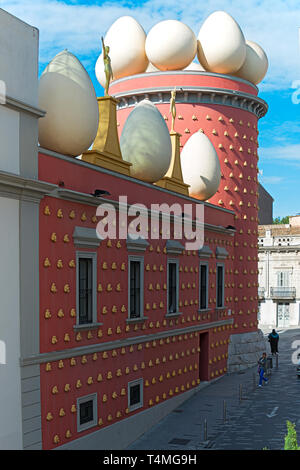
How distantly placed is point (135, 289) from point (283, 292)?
33635mm

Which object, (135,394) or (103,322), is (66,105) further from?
(135,394)

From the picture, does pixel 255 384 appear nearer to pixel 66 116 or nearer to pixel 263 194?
pixel 66 116

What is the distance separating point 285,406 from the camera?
1928 cm

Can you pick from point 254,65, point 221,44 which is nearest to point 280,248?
point 254,65

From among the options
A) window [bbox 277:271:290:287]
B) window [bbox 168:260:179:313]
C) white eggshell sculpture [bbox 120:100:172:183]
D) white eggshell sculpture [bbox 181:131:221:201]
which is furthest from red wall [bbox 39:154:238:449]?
window [bbox 277:271:290:287]

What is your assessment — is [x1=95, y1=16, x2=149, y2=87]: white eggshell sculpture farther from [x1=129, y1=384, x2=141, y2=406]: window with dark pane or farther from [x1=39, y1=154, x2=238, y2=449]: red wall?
[x1=129, y1=384, x2=141, y2=406]: window with dark pane

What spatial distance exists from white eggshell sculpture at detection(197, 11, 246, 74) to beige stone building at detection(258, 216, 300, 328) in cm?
2607

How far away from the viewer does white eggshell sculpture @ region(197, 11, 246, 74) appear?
23656mm

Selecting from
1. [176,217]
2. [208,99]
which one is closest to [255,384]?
[176,217]

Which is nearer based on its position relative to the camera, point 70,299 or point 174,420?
point 70,299

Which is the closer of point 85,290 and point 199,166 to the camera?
point 85,290

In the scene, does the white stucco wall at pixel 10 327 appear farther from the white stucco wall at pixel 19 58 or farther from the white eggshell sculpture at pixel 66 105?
the white eggshell sculpture at pixel 66 105

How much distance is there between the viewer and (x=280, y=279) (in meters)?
48.5
